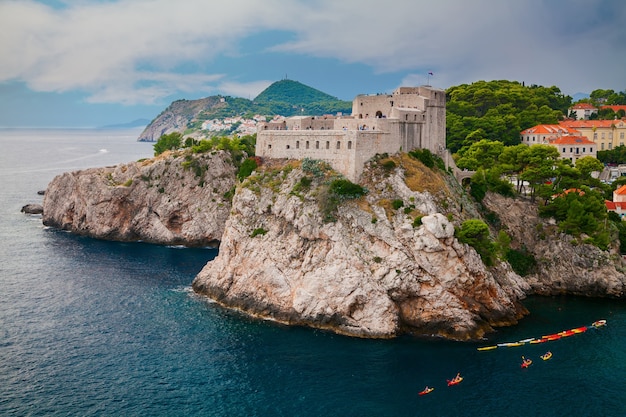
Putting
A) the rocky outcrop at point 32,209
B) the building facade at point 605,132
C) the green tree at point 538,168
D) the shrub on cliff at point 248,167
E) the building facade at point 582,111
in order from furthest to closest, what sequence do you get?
the building facade at point 582,111 < the rocky outcrop at point 32,209 < the building facade at point 605,132 < the green tree at point 538,168 < the shrub on cliff at point 248,167

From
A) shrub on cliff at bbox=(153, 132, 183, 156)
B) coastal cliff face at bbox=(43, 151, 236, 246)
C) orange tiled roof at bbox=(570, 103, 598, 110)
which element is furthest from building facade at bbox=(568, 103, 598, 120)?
shrub on cliff at bbox=(153, 132, 183, 156)

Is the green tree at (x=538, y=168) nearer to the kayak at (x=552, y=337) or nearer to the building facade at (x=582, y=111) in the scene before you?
the kayak at (x=552, y=337)

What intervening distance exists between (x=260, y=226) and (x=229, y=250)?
431 cm

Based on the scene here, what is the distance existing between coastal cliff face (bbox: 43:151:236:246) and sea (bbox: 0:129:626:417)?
2208 centimetres

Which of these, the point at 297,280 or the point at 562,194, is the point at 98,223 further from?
the point at 562,194

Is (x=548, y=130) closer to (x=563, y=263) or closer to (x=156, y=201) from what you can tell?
(x=563, y=263)

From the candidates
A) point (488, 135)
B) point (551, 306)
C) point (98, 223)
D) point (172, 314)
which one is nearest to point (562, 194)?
point (551, 306)

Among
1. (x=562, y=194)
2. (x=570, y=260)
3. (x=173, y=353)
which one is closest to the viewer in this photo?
(x=173, y=353)

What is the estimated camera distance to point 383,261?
54312 millimetres

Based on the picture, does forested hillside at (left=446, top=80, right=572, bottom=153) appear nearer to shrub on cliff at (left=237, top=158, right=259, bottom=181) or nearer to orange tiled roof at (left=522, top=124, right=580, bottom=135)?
orange tiled roof at (left=522, top=124, right=580, bottom=135)

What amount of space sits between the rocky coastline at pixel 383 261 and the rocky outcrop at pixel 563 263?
11cm

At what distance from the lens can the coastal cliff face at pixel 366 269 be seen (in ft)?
173

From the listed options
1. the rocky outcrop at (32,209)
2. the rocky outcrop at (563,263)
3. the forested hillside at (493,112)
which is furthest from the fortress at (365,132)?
the rocky outcrop at (32,209)

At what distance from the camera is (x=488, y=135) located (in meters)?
93.9
